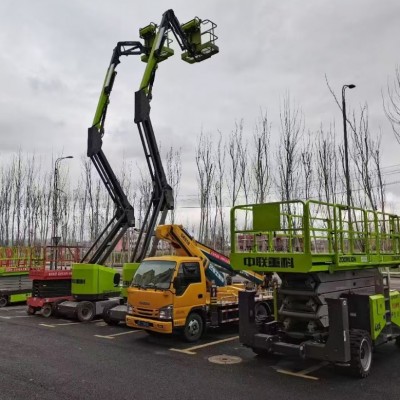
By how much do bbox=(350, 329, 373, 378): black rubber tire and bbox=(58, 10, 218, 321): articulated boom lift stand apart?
24.4 ft

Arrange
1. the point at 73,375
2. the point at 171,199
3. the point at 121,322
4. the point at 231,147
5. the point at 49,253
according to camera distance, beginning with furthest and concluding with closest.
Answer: the point at 231,147, the point at 49,253, the point at 171,199, the point at 121,322, the point at 73,375

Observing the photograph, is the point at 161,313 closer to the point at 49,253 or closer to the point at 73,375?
the point at 73,375

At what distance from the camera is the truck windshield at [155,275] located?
10953 millimetres

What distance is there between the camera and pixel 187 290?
36.1ft

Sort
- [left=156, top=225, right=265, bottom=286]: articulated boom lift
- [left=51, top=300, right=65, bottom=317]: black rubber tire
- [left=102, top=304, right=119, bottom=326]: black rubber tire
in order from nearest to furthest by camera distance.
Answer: [left=156, top=225, right=265, bottom=286]: articulated boom lift < [left=102, top=304, right=119, bottom=326]: black rubber tire < [left=51, top=300, right=65, bottom=317]: black rubber tire

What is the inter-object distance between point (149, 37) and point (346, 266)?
12.3 meters

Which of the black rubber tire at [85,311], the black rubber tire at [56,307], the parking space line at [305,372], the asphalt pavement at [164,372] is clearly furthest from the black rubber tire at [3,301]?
the parking space line at [305,372]

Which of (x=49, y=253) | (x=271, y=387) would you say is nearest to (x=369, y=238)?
(x=271, y=387)

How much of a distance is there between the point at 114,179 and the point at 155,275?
6062 millimetres

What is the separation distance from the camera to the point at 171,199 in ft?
49.3

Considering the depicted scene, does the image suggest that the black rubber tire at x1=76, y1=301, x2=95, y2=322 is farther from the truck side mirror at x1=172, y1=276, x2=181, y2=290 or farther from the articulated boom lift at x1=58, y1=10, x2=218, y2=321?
the truck side mirror at x1=172, y1=276, x2=181, y2=290

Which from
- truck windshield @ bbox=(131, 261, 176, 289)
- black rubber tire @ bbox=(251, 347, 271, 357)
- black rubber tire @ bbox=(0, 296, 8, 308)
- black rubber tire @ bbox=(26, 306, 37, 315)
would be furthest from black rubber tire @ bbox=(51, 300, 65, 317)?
black rubber tire @ bbox=(251, 347, 271, 357)

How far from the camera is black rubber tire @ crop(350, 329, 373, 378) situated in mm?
7621

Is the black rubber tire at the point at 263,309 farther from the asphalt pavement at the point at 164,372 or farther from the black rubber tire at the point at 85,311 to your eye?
the black rubber tire at the point at 85,311
